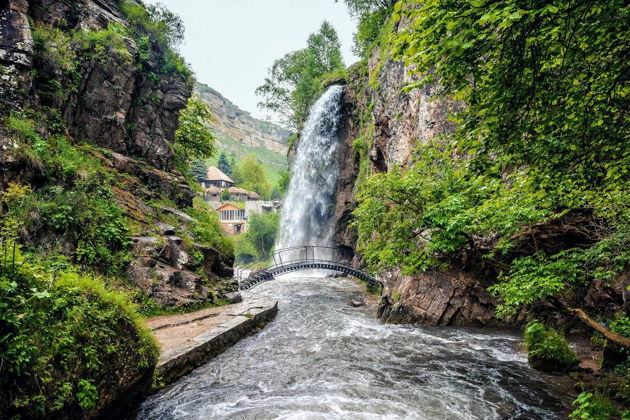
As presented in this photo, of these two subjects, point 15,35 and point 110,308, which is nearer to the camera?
point 110,308

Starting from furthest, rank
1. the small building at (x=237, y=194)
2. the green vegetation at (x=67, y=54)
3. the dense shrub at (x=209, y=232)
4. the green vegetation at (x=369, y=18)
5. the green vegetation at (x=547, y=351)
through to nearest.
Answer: the small building at (x=237, y=194) < the green vegetation at (x=369, y=18) < the dense shrub at (x=209, y=232) < the green vegetation at (x=67, y=54) < the green vegetation at (x=547, y=351)

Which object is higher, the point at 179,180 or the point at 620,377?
the point at 179,180

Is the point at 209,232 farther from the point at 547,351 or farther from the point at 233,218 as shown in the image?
the point at 233,218

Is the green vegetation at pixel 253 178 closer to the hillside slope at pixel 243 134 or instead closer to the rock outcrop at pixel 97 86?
the hillside slope at pixel 243 134

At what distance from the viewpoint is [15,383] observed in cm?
306

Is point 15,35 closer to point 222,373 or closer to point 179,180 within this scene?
point 179,180

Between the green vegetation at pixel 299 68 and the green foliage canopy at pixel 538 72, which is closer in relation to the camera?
the green foliage canopy at pixel 538 72

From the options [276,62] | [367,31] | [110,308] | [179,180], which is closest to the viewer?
[110,308]

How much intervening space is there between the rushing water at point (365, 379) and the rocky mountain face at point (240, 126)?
127467 mm

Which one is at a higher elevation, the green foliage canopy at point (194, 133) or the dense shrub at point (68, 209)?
the green foliage canopy at point (194, 133)

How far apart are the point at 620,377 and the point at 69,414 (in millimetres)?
8892

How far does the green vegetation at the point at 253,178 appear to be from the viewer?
77.2 metres

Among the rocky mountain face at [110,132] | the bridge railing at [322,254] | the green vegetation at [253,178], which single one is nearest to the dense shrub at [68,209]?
the rocky mountain face at [110,132]

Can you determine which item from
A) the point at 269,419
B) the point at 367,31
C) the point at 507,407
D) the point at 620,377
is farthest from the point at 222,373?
the point at 367,31
